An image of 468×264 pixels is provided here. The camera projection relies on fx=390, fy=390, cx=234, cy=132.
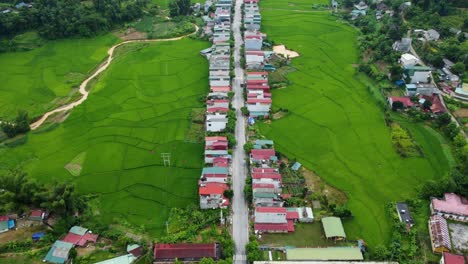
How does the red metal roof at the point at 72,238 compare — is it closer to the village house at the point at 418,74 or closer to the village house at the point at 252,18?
the village house at the point at 418,74

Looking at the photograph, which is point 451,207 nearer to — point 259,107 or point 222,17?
point 259,107

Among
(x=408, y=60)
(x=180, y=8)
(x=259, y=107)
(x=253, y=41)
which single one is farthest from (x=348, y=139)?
(x=180, y=8)

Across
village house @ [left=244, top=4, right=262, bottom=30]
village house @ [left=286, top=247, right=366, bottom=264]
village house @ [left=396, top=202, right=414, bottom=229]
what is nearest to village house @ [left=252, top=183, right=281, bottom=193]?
village house @ [left=286, top=247, right=366, bottom=264]

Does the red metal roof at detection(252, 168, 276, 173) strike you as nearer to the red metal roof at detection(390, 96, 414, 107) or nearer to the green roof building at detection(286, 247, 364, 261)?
the green roof building at detection(286, 247, 364, 261)

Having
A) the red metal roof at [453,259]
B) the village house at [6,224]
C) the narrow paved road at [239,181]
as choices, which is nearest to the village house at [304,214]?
the narrow paved road at [239,181]

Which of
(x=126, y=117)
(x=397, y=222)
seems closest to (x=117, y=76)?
(x=126, y=117)

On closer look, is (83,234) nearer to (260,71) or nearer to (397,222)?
(397,222)
